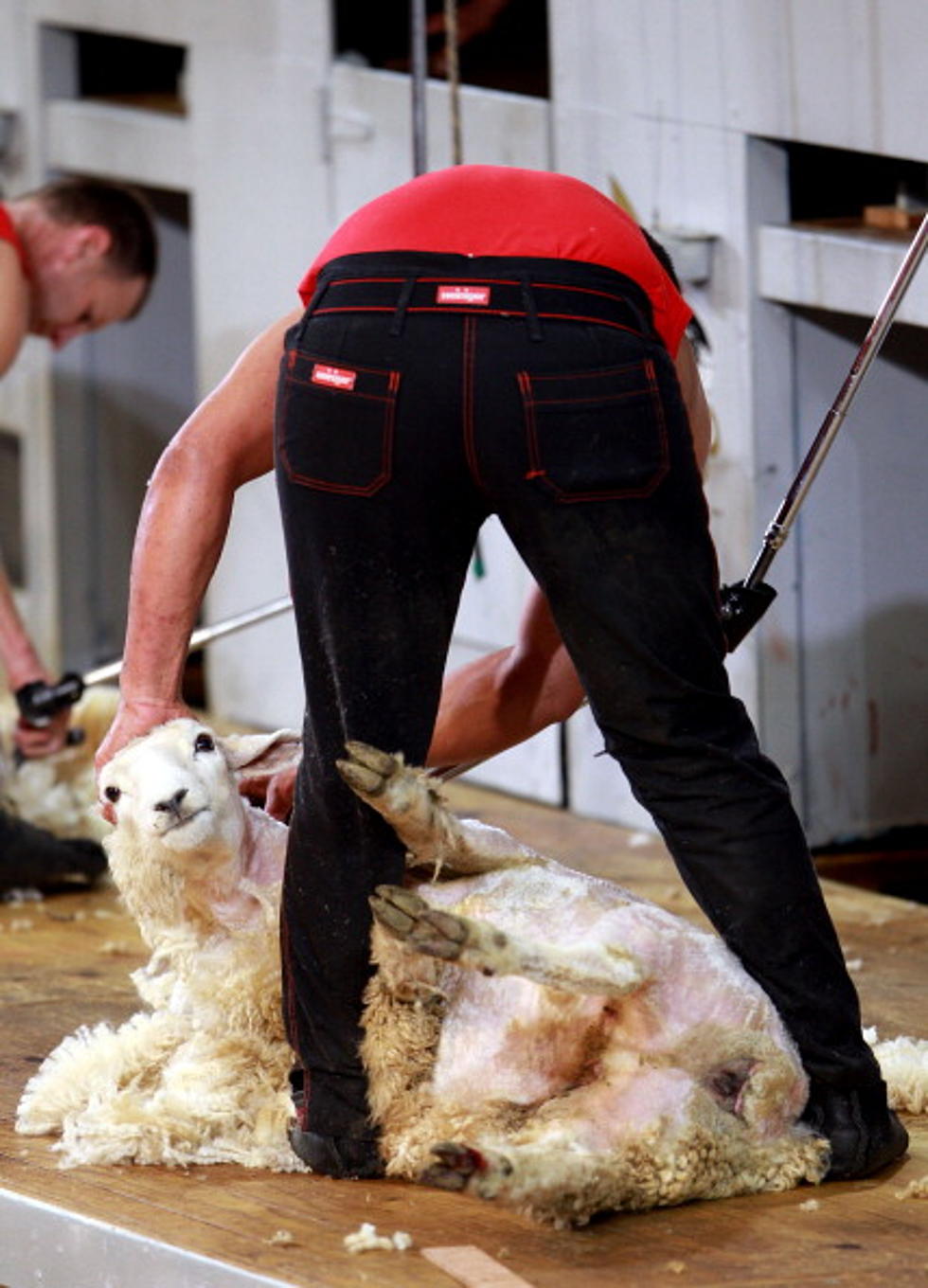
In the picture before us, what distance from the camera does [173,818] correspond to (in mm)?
3154

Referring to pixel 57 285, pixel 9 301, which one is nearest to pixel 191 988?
pixel 9 301

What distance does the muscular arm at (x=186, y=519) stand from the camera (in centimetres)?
325

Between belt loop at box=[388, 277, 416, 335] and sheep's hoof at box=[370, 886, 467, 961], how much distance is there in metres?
0.66

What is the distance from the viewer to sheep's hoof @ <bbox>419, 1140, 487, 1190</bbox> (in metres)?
2.65

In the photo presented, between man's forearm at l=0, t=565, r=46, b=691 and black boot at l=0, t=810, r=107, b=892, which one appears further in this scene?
man's forearm at l=0, t=565, r=46, b=691

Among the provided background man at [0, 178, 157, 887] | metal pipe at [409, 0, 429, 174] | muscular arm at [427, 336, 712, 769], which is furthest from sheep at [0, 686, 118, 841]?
muscular arm at [427, 336, 712, 769]

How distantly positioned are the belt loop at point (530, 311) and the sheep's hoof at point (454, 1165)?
0.93 meters

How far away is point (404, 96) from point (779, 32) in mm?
1171

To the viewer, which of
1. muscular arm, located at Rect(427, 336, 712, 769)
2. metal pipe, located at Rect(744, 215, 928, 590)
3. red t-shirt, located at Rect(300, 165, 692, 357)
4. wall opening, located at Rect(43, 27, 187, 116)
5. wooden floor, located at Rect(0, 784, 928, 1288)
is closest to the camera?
wooden floor, located at Rect(0, 784, 928, 1288)

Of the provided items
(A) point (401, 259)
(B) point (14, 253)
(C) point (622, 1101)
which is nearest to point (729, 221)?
(B) point (14, 253)

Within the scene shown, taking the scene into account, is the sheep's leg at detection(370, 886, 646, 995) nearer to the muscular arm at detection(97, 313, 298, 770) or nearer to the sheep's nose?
the sheep's nose

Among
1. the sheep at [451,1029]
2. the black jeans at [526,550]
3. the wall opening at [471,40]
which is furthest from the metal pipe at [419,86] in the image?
the black jeans at [526,550]

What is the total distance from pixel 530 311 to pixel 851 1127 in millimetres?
1079

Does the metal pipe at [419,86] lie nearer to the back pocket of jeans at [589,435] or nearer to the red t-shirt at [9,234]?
the red t-shirt at [9,234]
